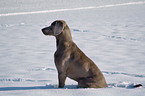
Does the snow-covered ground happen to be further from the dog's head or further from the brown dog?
the dog's head

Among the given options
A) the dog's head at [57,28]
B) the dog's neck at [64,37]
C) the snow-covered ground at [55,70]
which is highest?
the dog's head at [57,28]

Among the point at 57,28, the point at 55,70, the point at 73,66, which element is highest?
the point at 57,28

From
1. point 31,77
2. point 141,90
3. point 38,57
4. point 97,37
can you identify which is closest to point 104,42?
point 97,37

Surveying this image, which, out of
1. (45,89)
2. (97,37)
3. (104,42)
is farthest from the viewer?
(97,37)

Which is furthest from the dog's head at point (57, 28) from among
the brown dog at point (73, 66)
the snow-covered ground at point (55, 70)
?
the snow-covered ground at point (55, 70)

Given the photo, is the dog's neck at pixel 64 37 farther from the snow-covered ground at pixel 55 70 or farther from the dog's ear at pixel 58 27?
the snow-covered ground at pixel 55 70

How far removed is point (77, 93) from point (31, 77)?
162 cm

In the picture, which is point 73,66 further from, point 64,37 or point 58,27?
point 58,27

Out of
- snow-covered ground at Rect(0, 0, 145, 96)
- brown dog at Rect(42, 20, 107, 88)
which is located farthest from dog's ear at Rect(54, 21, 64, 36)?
snow-covered ground at Rect(0, 0, 145, 96)

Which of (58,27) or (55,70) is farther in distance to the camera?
(55,70)

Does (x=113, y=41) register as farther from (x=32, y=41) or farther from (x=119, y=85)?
(x=119, y=85)

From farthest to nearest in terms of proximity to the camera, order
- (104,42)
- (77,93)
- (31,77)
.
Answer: (104,42)
(31,77)
(77,93)

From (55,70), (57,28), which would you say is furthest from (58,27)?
(55,70)

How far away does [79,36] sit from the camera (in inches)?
465
